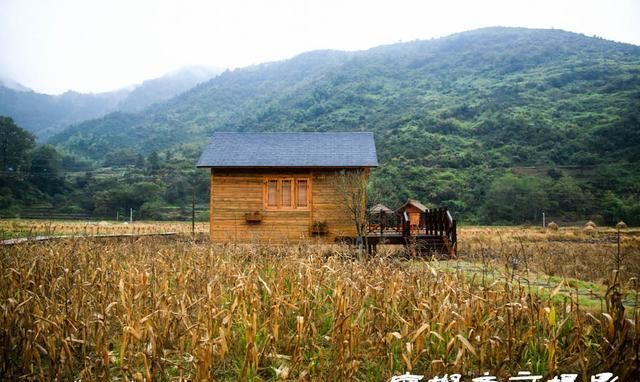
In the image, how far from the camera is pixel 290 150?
54.9 feet

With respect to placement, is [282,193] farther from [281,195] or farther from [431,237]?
[431,237]

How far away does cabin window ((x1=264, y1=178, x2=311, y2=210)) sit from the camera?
15562 millimetres

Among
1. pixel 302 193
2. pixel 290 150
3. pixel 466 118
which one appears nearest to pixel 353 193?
pixel 302 193

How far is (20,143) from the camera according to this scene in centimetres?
6869

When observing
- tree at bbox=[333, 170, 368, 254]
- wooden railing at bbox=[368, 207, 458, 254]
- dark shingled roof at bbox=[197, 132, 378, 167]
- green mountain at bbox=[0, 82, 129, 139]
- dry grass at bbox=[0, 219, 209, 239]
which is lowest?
dry grass at bbox=[0, 219, 209, 239]

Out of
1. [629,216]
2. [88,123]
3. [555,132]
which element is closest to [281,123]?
[555,132]

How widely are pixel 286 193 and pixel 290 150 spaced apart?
6.56 ft

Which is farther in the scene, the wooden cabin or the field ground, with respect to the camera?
the wooden cabin

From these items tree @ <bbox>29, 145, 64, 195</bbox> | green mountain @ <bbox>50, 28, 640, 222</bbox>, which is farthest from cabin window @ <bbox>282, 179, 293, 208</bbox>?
tree @ <bbox>29, 145, 64, 195</bbox>

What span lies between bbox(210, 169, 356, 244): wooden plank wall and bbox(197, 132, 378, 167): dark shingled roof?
419 millimetres

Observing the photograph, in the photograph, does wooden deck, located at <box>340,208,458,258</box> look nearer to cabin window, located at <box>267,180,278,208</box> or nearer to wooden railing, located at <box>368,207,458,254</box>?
wooden railing, located at <box>368,207,458,254</box>

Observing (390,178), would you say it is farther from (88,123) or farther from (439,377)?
(88,123)

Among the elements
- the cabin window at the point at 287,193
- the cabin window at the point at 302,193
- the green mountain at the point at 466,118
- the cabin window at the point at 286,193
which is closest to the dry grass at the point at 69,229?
the cabin window at the point at 286,193

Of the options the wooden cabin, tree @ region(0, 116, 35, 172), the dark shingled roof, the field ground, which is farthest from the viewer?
tree @ region(0, 116, 35, 172)
